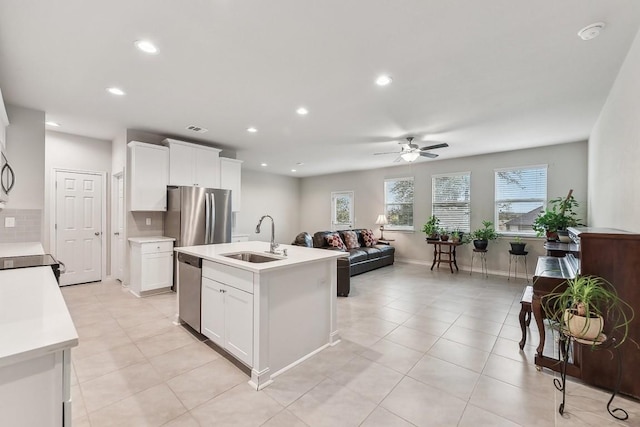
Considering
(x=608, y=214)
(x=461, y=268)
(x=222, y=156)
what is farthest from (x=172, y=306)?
(x=461, y=268)

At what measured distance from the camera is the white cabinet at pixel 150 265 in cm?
433

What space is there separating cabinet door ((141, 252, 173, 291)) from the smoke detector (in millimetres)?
5484

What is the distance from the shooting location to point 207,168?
5.25 meters

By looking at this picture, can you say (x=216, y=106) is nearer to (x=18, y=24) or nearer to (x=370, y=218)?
(x=18, y=24)

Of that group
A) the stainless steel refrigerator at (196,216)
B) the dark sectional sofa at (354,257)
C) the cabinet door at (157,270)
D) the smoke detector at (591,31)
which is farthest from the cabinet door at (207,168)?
the smoke detector at (591,31)

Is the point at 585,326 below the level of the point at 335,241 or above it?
below

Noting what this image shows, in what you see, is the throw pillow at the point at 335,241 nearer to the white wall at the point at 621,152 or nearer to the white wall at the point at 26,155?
the white wall at the point at 621,152

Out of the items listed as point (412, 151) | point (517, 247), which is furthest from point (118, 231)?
point (517, 247)

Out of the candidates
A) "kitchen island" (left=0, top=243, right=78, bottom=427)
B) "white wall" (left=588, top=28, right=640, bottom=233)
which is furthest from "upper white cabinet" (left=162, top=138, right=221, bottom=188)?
"white wall" (left=588, top=28, right=640, bottom=233)

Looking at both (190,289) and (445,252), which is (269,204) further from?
(190,289)

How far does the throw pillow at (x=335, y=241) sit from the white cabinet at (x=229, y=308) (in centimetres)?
328

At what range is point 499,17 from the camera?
1.94m

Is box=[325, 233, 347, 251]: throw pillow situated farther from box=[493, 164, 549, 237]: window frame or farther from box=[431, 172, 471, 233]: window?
box=[493, 164, 549, 237]: window frame

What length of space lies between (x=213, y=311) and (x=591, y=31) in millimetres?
3841
